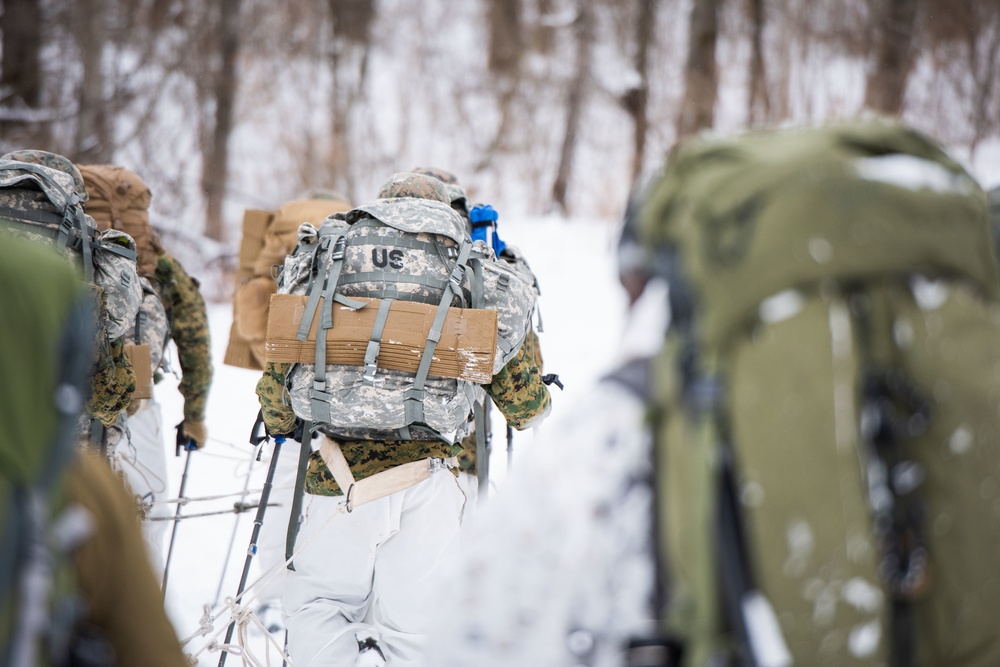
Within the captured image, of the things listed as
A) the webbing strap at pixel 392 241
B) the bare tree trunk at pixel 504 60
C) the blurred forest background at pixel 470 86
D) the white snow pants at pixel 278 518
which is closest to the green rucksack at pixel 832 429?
the webbing strap at pixel 392 241

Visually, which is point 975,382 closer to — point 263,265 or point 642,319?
point 642,319

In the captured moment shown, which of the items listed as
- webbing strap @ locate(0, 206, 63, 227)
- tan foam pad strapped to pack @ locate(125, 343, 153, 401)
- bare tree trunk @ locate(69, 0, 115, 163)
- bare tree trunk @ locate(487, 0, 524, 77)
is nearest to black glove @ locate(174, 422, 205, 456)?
tan foam pad strapped to pack @ locate(125, 343, 153, 401)

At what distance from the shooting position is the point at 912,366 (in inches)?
40.5

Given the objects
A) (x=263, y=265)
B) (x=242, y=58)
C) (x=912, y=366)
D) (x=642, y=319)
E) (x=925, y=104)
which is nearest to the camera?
(x=912, y=366)

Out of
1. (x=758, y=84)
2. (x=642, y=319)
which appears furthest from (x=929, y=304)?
(x=758, y=84)

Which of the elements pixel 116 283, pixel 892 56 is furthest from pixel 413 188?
pixel 892 56

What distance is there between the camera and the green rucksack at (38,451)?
935 mm

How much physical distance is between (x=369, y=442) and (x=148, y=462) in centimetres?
191

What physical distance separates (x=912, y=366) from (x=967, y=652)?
0.37 meters

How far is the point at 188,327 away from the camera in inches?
172

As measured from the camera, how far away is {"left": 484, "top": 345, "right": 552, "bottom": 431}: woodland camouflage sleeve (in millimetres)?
3275

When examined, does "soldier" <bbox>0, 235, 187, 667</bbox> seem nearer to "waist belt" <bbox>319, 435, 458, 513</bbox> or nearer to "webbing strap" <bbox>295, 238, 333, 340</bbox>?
"webbing strap" <bbox>295, 238, 333, 340</bbox>

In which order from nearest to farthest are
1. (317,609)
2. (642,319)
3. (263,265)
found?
(642,319), (317,609), (263,265)

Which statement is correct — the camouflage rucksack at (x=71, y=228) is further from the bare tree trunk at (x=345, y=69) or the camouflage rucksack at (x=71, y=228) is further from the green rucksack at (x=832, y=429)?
the bare tree trunk at (x=345, y=69)
